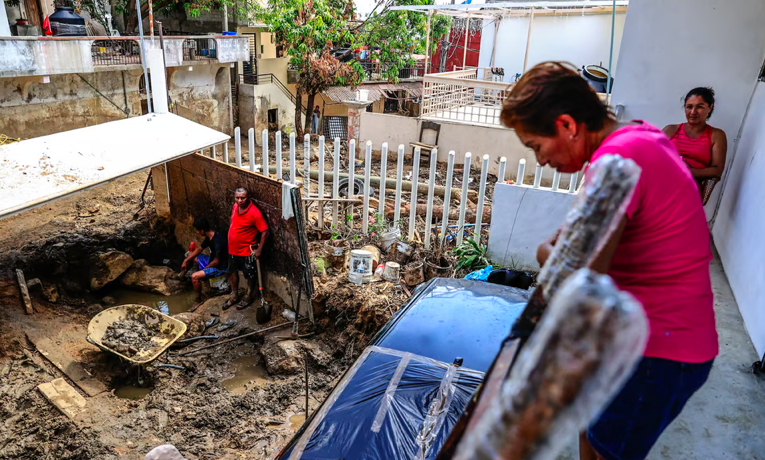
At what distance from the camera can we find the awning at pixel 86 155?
5.23 meters

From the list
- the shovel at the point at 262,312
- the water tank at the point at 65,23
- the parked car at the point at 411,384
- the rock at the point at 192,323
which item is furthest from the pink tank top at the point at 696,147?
the water tank at the point at 65,23

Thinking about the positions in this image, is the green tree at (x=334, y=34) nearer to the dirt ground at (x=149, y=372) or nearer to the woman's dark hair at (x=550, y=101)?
the dirt ground at (x=149, y=372)

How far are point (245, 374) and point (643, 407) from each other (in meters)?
5.18

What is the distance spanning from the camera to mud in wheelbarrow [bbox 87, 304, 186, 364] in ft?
18.7

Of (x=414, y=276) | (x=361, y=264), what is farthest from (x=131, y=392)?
(x=414, y=276)

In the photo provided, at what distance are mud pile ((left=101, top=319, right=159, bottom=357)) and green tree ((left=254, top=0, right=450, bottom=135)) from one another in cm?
1194

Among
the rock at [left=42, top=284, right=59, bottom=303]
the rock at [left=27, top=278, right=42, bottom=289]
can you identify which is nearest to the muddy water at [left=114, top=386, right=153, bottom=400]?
the rock at [left=42, top=284, right=59, bottom=303]

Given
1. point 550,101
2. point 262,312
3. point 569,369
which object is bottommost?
point 262,312

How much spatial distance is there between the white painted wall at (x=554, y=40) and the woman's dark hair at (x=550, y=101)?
687 inches

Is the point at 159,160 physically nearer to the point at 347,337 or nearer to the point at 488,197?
the point at 347,337

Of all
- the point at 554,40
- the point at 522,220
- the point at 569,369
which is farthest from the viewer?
the point at 554,40

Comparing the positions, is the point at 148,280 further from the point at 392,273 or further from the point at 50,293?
the point at 392,273

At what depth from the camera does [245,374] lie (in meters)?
5.93

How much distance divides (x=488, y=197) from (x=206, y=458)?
8354mm
